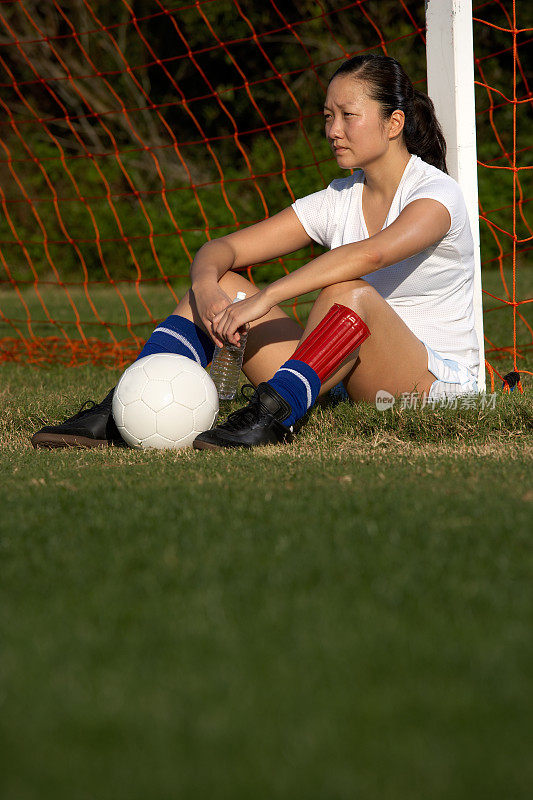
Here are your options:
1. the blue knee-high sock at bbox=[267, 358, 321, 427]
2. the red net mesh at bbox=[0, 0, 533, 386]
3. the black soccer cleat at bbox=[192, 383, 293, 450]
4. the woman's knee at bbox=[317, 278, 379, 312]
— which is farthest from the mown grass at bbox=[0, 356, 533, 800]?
the red net mesh at bbox=[0, 0, 533, 386]

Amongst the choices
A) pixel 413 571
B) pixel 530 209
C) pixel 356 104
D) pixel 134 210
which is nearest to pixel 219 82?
pixel 134 210

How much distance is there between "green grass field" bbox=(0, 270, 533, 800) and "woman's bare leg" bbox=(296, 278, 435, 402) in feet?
1.71

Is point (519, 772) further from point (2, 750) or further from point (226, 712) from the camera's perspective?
point (2, 750)

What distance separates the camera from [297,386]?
3.04 meters

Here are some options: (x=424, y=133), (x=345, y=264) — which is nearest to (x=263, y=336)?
(x=345, y=264)

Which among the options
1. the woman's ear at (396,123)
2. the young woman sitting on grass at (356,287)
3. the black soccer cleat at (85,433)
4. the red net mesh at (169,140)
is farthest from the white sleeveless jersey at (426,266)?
the red net mesh at (169,140)

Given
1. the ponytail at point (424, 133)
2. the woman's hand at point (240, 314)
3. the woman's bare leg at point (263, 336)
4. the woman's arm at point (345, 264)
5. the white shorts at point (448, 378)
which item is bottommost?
the white shorts at point (448, 378)

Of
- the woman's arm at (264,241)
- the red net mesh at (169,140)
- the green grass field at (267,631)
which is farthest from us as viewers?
the red net mesh at (169,140)

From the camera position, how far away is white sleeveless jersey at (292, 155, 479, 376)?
11.0 feet

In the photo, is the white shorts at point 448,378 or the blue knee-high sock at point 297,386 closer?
the blue knee-high sock at point 297,386

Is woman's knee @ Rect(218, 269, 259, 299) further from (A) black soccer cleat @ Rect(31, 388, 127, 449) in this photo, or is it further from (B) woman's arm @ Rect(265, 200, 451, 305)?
(A) black soccer cleat @ Rect(31, 388, 127, 449)

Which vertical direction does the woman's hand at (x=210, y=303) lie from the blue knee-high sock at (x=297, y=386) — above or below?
above

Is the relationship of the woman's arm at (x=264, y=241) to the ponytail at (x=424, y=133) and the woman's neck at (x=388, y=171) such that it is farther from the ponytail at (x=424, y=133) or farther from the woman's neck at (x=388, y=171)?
the ponytail at (x=424, y=133)

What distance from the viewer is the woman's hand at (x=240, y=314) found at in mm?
3068
